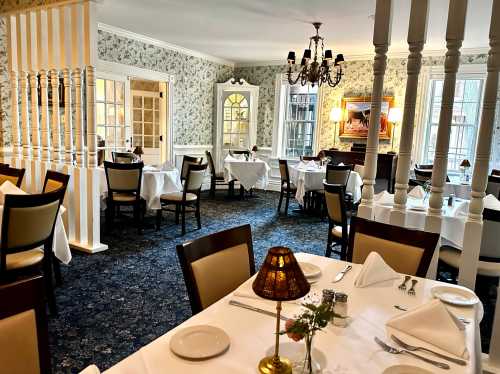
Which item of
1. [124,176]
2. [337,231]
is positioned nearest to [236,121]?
[124,176]

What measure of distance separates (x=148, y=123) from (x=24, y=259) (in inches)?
204

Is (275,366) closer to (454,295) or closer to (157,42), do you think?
(454,295)

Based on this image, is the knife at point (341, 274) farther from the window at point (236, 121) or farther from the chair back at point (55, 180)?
the window at point (236, 121)

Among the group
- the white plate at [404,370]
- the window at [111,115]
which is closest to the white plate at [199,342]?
the white plate at [404,370]

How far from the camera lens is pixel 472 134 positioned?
6777 mm

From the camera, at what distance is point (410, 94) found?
7.30 feet

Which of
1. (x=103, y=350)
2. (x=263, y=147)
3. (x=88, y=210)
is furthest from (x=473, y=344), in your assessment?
(x=263, y=147)

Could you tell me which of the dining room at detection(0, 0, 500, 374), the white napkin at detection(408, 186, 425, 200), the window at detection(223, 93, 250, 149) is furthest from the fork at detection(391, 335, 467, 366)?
the window at detection(223, 93, 250, 149)

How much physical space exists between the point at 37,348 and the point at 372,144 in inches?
80.2

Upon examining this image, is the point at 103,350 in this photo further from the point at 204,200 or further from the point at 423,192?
the point at 204,200

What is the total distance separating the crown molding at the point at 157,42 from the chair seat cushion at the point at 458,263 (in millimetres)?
5552

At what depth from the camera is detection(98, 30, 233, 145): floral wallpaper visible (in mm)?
6215

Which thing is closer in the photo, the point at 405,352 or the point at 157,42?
the point at 405,352

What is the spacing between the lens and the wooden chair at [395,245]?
6.08 feet
